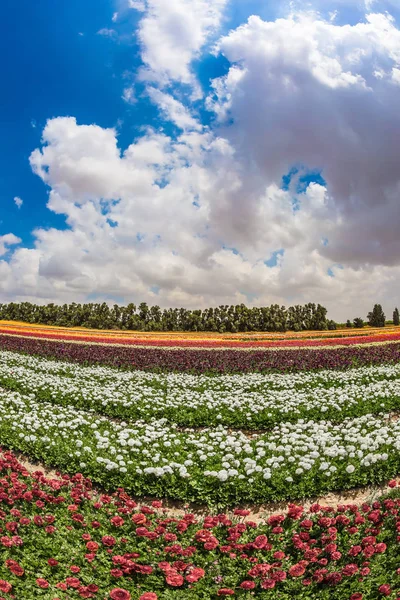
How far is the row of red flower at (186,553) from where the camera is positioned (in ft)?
15.1

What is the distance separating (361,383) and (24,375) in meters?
13.8

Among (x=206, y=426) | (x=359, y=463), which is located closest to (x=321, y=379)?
(x=206, y=426)

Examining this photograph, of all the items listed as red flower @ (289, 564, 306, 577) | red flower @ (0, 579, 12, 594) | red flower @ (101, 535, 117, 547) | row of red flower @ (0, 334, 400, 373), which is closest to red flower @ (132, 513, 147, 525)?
red flower @ (101, 535, 117, 547)

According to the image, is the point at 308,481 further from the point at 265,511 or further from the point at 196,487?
the point at 196,487

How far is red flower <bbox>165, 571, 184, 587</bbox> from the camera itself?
179 inches

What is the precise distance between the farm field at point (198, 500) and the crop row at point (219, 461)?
28mm

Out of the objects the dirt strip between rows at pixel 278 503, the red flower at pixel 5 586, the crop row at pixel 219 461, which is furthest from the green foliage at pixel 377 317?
the red flower at pixel 5 586

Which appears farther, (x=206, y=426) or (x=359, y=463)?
(x=206, y=426)

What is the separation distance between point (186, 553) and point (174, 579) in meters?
0.37

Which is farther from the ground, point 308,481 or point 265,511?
point 308,481

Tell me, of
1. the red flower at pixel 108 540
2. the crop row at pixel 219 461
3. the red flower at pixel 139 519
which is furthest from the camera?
the crop row at pixel 219 461

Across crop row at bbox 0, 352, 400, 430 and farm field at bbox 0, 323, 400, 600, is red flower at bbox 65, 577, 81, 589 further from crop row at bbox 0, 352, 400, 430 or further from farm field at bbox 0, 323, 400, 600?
crop row at bbox 0, 352, 400, 430

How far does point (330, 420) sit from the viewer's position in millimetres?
11727

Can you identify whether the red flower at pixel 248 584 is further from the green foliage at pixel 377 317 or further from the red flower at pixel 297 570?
the green foliage at pixel 377 317
